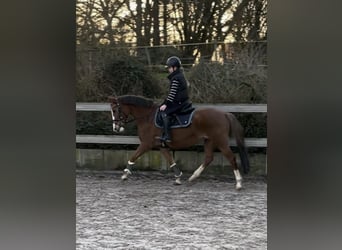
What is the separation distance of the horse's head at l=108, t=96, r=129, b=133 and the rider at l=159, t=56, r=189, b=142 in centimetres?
46

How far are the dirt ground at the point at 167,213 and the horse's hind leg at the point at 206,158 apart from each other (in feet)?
0.22

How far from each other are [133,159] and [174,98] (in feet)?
2.41

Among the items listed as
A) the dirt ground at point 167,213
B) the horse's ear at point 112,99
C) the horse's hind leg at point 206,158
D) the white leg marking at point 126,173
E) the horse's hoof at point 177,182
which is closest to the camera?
the dirt ground at point 167,213

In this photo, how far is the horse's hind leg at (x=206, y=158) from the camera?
429 centimetres

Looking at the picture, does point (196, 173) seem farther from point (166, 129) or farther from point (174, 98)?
point (174, 98)

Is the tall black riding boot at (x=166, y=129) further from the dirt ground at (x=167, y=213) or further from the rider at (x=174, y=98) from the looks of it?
Result: the dirt ground at (x=167, y=213)

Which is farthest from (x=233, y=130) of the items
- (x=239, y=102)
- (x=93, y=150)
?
(x=93, y=150)

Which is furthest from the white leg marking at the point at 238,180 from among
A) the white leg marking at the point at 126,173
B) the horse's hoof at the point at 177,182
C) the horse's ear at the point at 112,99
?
the horse's ear at the point at 112,99

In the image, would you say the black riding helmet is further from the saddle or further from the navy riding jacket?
the saddle

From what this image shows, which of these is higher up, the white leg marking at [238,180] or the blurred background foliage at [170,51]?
the blurred background foliage at [170,51]

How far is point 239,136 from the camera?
424 cm
